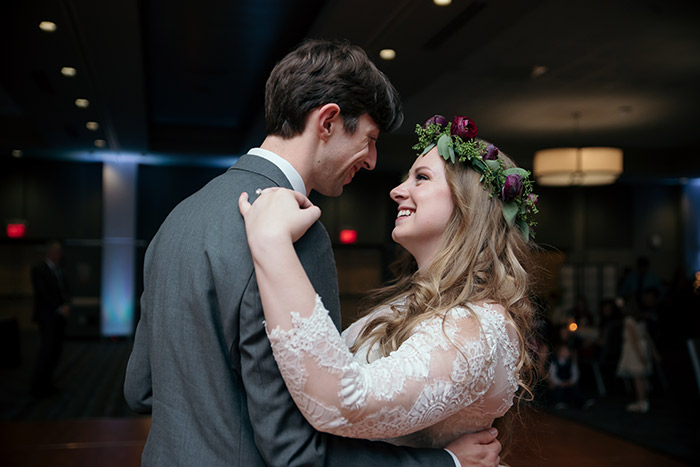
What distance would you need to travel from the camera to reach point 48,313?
6.54m

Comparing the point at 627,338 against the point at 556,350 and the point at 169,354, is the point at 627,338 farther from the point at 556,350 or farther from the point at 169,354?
the point at 169,354

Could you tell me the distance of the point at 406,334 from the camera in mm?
1466

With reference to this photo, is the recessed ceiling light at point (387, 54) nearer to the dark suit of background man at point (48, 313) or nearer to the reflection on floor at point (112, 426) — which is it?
the reflection on floor at point (112, 426)

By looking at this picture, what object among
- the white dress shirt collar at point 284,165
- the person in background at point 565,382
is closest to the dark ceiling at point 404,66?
the person in background at point 565,382

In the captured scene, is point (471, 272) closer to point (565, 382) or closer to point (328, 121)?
point (328, 121)

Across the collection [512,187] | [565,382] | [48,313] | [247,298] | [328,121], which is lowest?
[565,382]

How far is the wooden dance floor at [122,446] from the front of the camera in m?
4.31

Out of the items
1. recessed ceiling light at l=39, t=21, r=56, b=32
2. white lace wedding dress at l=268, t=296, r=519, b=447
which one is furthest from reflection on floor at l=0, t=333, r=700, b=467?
recessed ceiling light at l=39, t=21, r=56, b=32

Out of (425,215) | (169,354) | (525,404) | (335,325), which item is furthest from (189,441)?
(525,404)

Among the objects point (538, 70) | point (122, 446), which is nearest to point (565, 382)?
point (538, 70)

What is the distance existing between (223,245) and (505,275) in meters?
0.80

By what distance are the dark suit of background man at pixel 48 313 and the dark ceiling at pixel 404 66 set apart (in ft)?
5.60

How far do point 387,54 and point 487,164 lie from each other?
329cm

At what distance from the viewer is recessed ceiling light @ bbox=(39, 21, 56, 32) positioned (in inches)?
167
